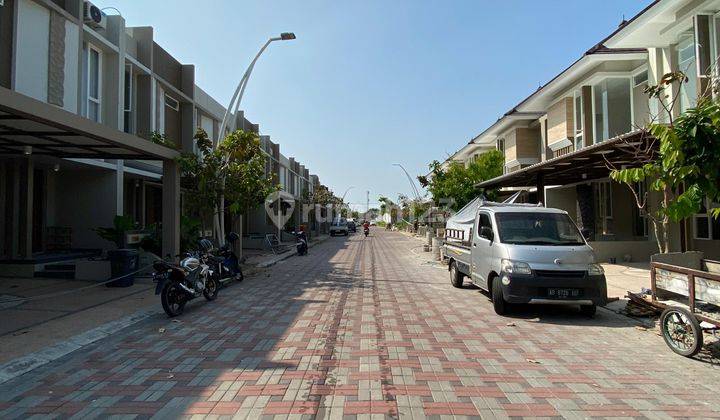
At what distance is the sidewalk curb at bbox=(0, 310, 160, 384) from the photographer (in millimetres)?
5621

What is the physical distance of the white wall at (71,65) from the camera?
13.0 meters

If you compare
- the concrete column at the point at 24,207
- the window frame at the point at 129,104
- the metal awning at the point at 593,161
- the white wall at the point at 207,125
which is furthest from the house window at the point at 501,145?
the concrete column at the point at 24,207

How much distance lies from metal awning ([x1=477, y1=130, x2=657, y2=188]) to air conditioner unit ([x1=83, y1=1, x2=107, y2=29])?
13.4 metres

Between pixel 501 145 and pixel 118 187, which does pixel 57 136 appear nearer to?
pixel 118 187

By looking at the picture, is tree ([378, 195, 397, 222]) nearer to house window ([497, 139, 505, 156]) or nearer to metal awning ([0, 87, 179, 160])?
house window ([497, 139, 505, 156])

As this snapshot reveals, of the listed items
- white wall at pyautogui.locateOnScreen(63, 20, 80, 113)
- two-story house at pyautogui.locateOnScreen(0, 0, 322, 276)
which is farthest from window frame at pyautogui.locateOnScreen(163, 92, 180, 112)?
white wall at pyautogui.locateOnScreen(63, 20, 80, 113)

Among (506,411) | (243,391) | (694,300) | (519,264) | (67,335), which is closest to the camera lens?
(506,411)

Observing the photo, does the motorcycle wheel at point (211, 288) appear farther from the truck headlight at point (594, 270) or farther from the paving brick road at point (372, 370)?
the truck headlight at point (594, 270)

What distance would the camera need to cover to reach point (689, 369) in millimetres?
5707

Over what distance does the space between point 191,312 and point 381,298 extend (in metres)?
3.99

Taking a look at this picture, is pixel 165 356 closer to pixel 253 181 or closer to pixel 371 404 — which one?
pixel 371 404

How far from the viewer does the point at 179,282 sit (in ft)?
28.8

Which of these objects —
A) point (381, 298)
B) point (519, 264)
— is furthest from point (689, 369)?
point (381, 298)

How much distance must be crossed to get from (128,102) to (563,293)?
48.0 feet
